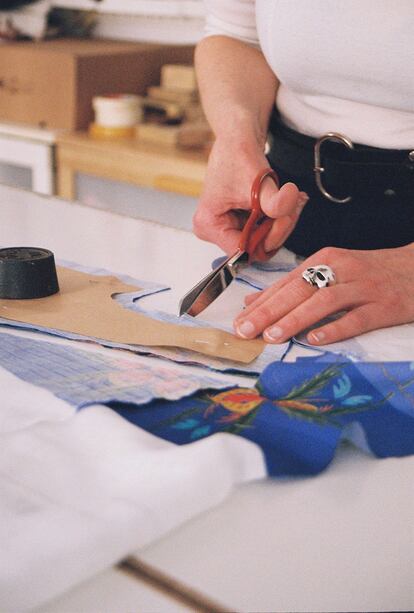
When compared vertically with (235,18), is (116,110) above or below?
below

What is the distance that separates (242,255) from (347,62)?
0.24 m

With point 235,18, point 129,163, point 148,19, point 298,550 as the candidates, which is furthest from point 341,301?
point 148,19

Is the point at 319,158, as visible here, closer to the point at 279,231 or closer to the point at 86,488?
the point at 279,231

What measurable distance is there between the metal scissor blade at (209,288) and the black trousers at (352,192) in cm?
15

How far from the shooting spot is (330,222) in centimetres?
104

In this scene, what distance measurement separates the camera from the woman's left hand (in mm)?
799

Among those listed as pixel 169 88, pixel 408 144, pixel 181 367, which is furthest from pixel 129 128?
pixel 181 367

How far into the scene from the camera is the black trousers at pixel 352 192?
0.97 metres

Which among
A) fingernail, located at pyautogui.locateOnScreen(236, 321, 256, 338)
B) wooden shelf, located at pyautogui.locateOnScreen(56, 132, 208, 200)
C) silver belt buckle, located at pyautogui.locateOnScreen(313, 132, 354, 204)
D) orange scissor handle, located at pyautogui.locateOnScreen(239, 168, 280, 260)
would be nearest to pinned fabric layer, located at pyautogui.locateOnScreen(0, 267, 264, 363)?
fingernail, located at pyautogui.locateOnScreen(236, 321, 256, 338)

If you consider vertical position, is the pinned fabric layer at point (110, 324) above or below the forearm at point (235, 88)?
below

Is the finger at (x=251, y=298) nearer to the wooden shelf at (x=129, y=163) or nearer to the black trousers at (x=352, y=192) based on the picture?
the black trousers at (x=352, y=192)

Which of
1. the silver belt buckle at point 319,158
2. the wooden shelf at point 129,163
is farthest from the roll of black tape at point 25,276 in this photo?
the wooden shelf at point 129,163

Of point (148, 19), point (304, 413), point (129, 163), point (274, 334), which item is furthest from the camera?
point (148, 19)

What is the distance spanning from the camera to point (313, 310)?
814 mm
